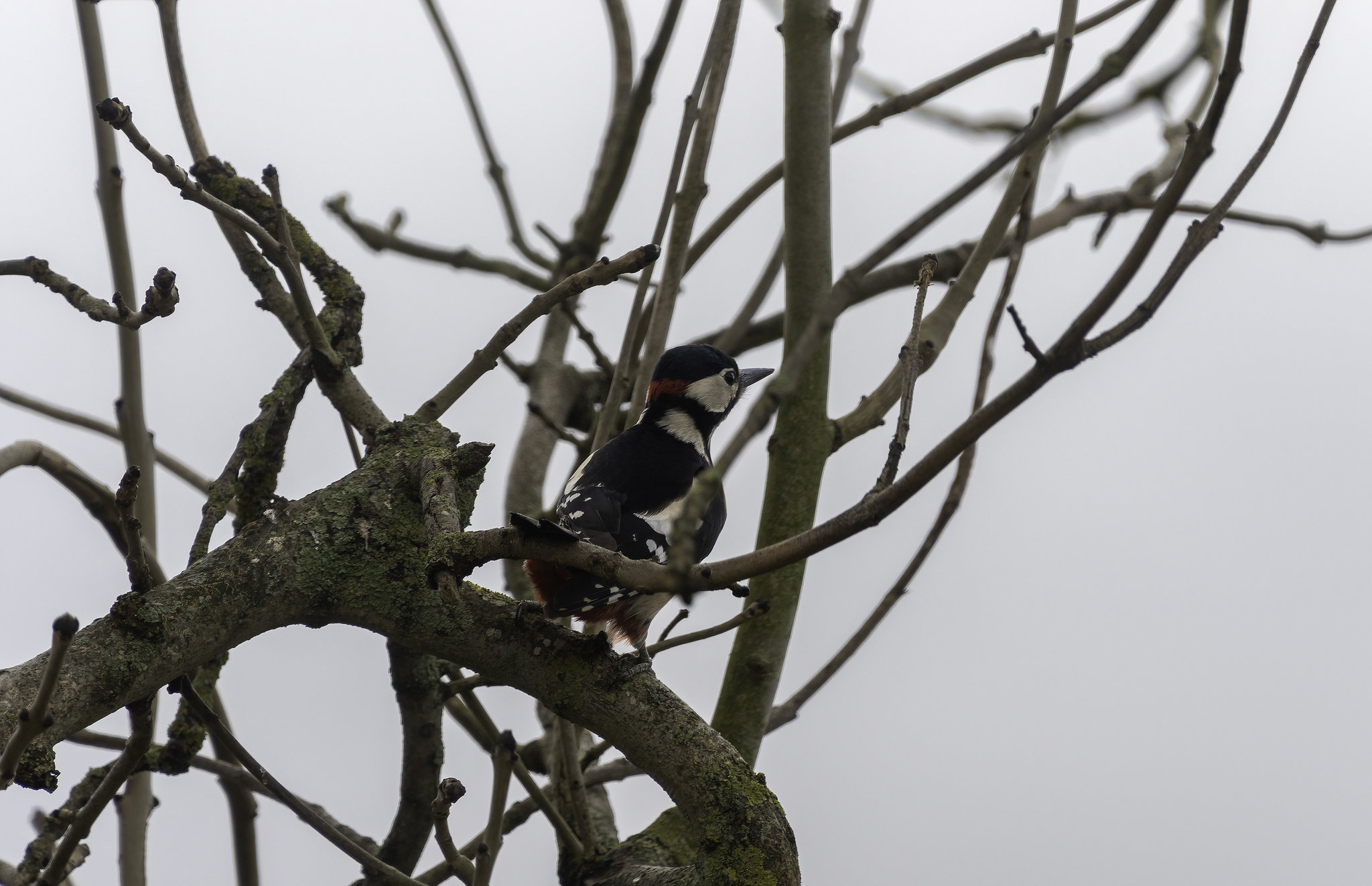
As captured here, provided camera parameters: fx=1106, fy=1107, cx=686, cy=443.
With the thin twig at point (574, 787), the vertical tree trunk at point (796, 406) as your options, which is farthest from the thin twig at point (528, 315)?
the vertical tree trunk at point (796, 406)

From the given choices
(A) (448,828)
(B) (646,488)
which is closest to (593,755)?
(B) (646,488)

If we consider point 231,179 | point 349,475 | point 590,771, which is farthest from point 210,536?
point 590,771

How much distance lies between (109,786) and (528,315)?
825 millimetres

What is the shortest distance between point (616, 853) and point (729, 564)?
1.25 metres

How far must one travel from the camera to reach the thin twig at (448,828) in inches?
52.4

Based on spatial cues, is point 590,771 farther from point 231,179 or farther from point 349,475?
point 231,179

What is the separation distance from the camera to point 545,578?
7.04ft

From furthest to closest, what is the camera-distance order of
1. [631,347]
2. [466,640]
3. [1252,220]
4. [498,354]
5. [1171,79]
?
[1171,79]
[1252,220]
[631,347]
[498,354]
[466,640]

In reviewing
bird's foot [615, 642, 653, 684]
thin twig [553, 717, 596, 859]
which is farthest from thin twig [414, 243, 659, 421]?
thin twig [553, 717, 596, 859]

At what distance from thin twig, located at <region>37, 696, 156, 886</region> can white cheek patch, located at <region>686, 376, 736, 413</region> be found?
1.56m

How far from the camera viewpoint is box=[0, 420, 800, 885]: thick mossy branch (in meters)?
1.42

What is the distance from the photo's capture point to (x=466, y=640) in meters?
1.59

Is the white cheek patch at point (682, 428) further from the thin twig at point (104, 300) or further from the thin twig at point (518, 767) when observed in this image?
the thin twig at point (104, 300)

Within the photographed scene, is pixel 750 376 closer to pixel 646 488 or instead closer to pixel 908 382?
pixel 646 488
